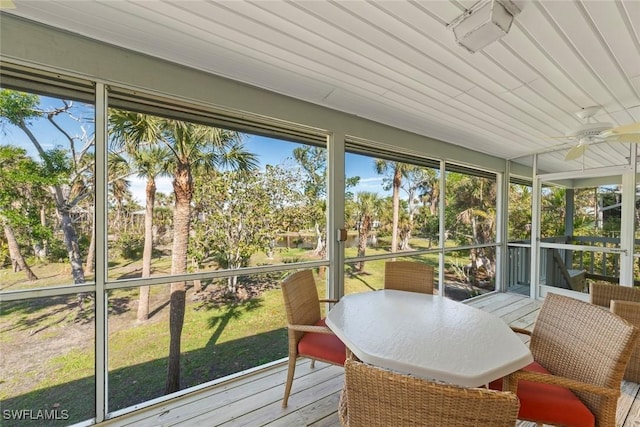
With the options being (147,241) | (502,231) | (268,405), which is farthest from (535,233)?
(147,241)

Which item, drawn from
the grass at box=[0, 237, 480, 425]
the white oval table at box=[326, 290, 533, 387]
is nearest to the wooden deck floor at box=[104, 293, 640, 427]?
the grass at box=[0, 237, 480, 425]

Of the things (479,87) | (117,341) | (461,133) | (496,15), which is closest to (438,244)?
(461,133)

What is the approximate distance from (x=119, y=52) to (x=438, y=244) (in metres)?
4.40

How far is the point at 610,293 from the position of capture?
2549 millimetres

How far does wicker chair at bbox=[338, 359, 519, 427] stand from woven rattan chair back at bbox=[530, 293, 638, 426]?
0.95 meters

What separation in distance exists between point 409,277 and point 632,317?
180cm

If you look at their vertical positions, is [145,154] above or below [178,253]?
above

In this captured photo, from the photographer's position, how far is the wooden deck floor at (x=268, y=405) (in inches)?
71.1

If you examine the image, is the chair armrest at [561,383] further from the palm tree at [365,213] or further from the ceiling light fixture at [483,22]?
the palm tree at [365,213]

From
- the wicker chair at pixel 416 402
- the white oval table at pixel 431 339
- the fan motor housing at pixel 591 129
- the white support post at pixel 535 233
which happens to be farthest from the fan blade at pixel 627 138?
the wicker chair at pixel 416 402

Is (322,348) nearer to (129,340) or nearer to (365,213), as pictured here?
(129,340)

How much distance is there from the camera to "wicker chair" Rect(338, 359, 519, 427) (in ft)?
2.42

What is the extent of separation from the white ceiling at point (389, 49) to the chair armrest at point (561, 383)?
1.90 metres

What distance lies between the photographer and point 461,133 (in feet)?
11.8
